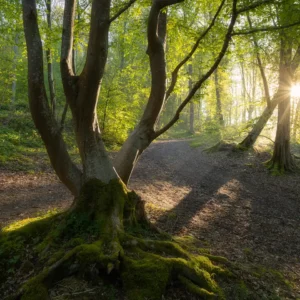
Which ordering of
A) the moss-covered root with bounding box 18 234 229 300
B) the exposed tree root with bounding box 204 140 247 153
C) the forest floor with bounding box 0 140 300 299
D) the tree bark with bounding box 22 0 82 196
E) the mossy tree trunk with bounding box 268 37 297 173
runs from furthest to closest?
the exposed tree root with bounding box 204 140 247 153 → the mossy tree trunk with bounding box 268 37 297 173 → the forest floor with bounding box 0 140 300 299 → the tree bark with bounding box 22 0 82 196 → the moss-covered root with bounding box 18 234 229 300

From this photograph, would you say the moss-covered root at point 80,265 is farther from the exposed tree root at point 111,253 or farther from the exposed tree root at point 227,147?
the exposed tree root at point 227,147

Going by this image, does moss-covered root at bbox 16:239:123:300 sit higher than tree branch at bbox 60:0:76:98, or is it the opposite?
tree branch at bbox 60:0:76:98

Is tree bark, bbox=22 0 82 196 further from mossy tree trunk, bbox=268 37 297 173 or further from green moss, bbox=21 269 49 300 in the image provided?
mossy tree trunk, bbox=268 37 297 173

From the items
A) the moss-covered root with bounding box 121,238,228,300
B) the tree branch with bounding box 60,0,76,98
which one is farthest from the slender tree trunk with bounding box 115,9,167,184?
the moss-covered root with bounding box 121,238,228,300

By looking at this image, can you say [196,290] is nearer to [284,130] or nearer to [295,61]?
[284,130]

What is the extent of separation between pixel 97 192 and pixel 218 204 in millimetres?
5089

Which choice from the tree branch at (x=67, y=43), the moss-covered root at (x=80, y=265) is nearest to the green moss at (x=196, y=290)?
the moss-covered root at (x=80, y=265)

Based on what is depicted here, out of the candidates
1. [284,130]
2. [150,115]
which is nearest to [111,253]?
[150,115]

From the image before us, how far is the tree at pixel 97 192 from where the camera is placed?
10.9 ft

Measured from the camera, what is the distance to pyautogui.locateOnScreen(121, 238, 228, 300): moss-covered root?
3.21 metres

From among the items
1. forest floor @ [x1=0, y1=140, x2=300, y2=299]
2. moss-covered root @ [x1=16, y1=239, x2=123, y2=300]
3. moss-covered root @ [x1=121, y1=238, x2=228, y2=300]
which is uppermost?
moss-covered root @ [x1=16, y1=239, x2=123, y2=300]

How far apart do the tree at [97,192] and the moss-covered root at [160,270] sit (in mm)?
11

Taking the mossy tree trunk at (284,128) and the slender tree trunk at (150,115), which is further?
the mossy tree trunk at (284,128)

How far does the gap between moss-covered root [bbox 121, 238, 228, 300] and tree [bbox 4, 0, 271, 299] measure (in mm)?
11
